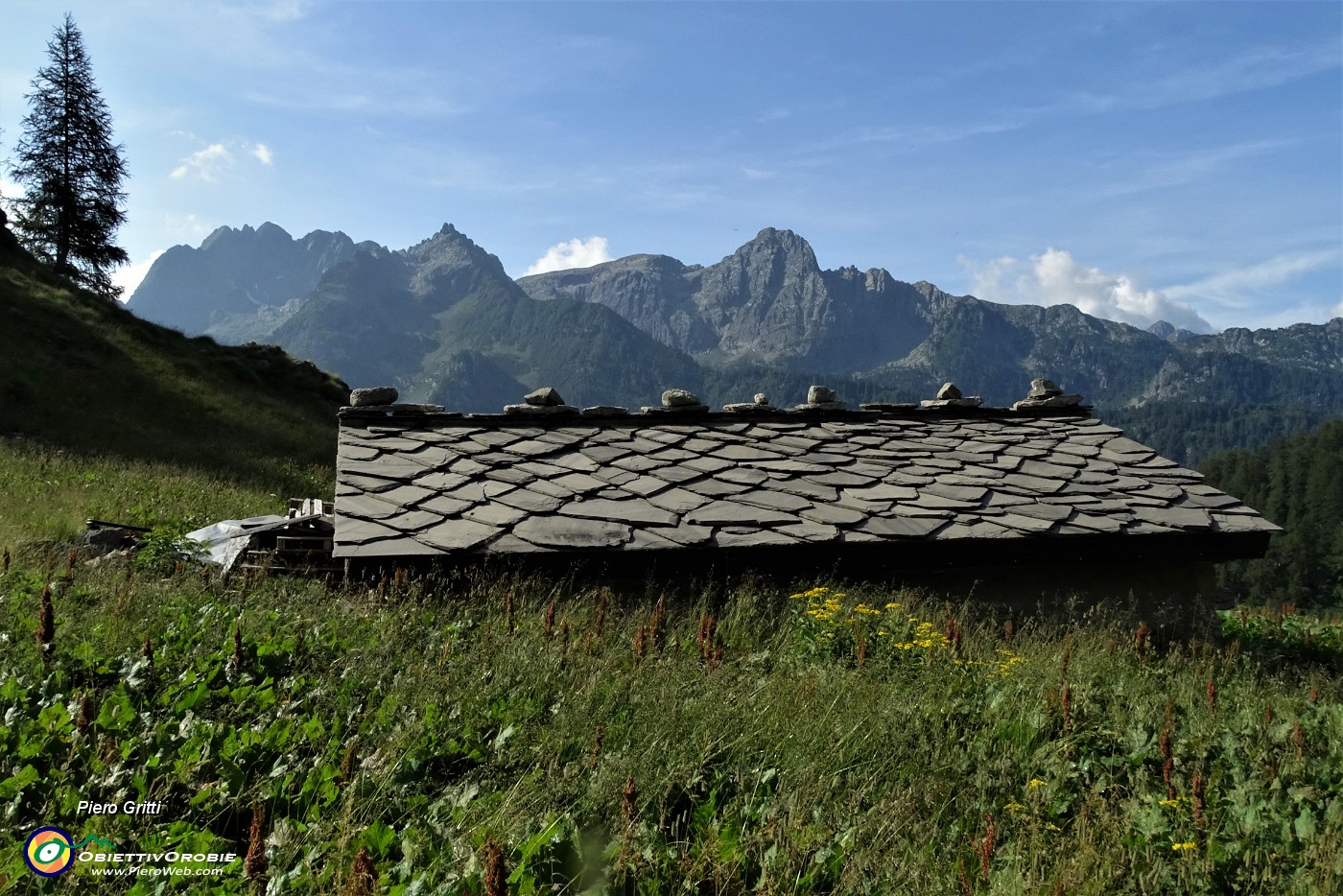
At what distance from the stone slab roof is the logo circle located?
2886mm

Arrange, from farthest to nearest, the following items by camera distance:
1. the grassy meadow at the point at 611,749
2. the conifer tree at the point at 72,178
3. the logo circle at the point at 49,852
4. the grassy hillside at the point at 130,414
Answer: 1. the conifer tree at the point at 72,178
2. the grassy hillside at the point at 130,414
3. the grassy meadow at the point at 611,749
4. the logo circle at the point at 49,852

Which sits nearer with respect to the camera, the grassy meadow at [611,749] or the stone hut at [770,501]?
the grassy meadow at [611,749]

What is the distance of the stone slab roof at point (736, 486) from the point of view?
6.04m

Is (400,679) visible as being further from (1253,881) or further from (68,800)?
(1253,881)

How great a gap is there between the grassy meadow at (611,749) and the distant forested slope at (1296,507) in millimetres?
77336

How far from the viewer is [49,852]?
252 centimetres

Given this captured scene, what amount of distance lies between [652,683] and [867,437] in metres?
5.12

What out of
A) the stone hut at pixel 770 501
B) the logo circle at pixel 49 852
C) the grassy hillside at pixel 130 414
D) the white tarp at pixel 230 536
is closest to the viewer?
the logo circle at pixel 49 852

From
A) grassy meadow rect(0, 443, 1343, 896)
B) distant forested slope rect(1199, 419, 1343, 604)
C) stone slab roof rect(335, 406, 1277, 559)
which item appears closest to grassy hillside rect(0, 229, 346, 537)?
stone slab roof rect(335, 406, 1277, 559)

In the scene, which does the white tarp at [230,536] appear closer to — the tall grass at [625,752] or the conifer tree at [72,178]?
the tall grass at [625,752]

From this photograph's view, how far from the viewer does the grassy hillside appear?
12409mm

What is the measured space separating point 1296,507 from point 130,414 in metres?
108

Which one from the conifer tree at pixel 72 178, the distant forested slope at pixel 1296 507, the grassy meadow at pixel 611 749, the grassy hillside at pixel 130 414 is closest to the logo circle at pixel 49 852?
the grassy meadow at pixel 611 749

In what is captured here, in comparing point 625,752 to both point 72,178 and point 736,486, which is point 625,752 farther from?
point 72,178
